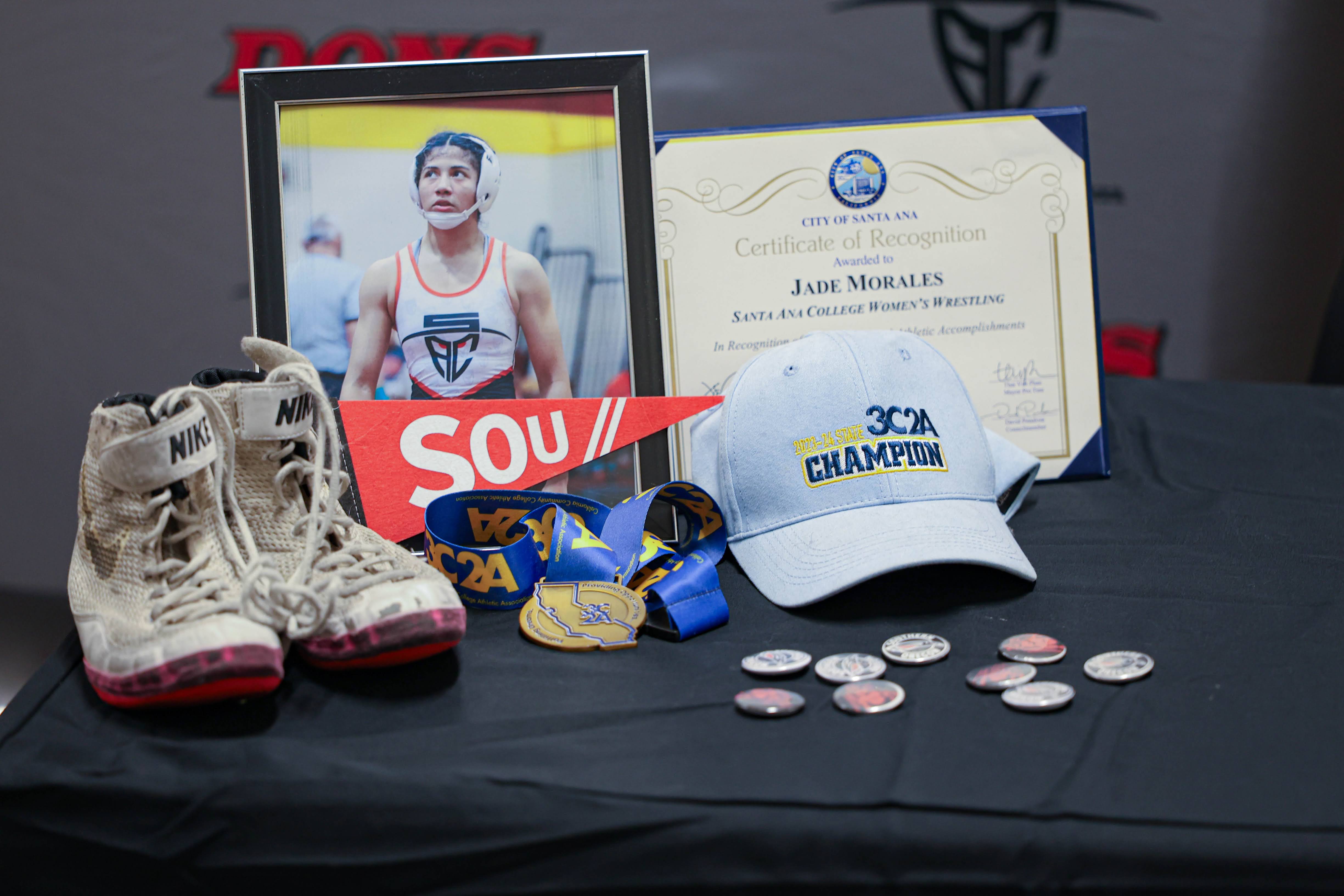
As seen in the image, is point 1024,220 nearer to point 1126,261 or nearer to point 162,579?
point 1126,261

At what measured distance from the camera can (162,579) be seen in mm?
605

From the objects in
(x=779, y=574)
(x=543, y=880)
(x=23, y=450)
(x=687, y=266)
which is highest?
(x=687, y=266)

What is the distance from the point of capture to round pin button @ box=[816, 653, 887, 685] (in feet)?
2.01

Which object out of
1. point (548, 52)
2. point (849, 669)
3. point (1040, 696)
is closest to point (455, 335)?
point (849, 669)

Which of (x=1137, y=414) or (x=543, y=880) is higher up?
(x=1137, y=414)

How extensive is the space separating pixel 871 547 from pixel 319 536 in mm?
403

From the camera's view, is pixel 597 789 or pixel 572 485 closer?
pixel 597 789

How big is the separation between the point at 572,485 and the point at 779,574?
0.82 feet

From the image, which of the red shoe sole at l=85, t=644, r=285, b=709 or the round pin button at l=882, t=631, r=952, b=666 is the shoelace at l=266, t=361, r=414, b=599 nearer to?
the red shoe sole at l=85, t=644, r=285, b=709

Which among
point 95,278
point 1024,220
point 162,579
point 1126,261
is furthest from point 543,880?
point 1126,261

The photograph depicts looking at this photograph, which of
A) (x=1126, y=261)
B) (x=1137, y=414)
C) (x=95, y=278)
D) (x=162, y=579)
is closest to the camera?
(x=162, y=579)

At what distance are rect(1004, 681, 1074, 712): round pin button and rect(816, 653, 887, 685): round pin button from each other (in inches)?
3.2

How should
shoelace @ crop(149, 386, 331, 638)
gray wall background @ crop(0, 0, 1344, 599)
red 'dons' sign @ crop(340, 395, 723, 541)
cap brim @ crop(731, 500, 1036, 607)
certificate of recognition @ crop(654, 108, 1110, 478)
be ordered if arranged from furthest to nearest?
gray wall background @ crop(0, 0, 1344, 599) < certificate of recognition @ crop(654, 108, 1110, 478) < red 'dons' sign @ crop(340, 395, 723, 541) < cap brim @ crop(731, 500, 1036, 607) < shoelace @ crop(149, 386, 331, 638)
